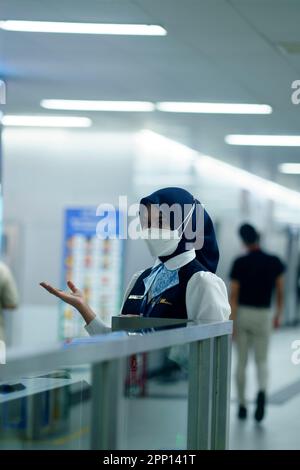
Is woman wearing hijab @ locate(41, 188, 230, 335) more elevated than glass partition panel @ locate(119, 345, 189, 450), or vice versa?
woman wearing hijab @ locate(41, 188, 230, 335)

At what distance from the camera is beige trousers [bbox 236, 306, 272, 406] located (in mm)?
7918

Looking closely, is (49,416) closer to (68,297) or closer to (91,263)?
(68,297)

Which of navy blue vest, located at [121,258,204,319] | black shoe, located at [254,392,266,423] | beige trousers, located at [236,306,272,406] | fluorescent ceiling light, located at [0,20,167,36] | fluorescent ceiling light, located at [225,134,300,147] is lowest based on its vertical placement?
black shoe, located at [254,392,266,423]

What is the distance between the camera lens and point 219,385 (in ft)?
9.82

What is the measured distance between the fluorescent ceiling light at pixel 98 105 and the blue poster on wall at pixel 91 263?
114cm

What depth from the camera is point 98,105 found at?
26.8 feet

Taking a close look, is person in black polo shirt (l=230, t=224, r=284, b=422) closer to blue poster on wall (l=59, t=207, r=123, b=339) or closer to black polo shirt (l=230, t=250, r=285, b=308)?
black polo shirt (l=230, t=250, r=285, b=308)

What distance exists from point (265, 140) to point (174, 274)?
20.4 ft

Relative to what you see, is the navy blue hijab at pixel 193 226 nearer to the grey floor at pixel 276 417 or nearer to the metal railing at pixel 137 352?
the metal railing at pixel 137 352

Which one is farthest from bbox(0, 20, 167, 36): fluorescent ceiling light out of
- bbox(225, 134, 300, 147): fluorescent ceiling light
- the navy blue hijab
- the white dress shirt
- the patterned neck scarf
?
bbox(225, 134, 300, 147): fluorescent ceiling light

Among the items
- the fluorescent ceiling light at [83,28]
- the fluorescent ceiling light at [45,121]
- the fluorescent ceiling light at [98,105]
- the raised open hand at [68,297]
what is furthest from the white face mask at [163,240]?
the fluorescent ceiling light at [45,121]

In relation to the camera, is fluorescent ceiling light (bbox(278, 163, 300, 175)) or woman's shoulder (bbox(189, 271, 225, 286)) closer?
woman's shoulder (bbox(189, 271, 225, 286))

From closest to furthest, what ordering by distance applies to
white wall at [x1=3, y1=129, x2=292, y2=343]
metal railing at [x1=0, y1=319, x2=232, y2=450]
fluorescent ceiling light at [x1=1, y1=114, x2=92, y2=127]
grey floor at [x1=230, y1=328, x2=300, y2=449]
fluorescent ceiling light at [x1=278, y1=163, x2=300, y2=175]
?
metal railing at [x1=0, y1=319, x2=232, y2=450], grey floor at [x1=230, y1=328, x2=300, y2=449], fluorescent ceiling light at [x1=1, y1=114, x2=92, y2=127], white wall at [x1=3, y1=129, x2=292, y2=343], fluorescent ceiling light at [x1=278, y1=163, x2=300, y2=175]

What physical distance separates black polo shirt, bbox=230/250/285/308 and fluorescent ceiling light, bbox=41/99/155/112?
4.94 feet
